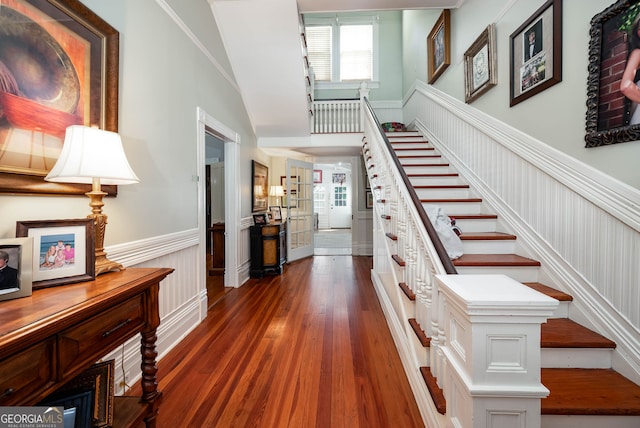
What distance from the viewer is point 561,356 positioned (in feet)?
4.66

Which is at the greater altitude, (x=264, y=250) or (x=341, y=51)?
(x=341, y=51)

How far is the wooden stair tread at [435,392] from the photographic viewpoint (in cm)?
120

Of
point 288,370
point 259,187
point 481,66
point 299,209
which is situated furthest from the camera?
point 299,209

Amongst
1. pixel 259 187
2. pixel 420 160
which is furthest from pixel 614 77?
pixel 259 187

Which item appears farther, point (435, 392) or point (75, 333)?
point (435, 392)

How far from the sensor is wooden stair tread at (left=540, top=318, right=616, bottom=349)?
1401 millimetres

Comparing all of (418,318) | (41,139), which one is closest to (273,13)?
(41,139)

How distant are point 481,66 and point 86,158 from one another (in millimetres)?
3541

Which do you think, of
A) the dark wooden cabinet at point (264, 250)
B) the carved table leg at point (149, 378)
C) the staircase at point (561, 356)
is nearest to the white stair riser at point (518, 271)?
the staircase at point (561, 356)

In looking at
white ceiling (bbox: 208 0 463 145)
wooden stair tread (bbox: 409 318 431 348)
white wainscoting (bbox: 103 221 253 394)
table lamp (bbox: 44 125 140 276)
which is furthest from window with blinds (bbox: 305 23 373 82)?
table lamp (bbox: 44 125 140 276)

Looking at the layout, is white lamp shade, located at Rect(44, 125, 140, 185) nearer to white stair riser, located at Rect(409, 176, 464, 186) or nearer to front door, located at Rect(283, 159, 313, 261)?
white stair riser, located at Rect(409, 176, 464, 186)

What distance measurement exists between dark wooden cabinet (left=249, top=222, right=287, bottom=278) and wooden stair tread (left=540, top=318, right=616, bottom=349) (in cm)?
348

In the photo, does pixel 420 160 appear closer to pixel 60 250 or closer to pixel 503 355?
pixel 503 355

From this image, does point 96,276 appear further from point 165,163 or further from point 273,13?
point 273,13
